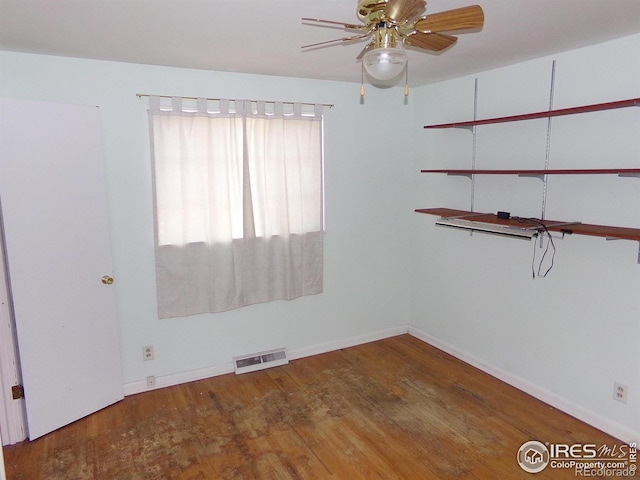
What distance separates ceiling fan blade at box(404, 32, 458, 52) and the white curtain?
1.82 meters

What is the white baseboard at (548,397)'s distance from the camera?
277 centimetres

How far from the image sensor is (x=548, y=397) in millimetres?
3193

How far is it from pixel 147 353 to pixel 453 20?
10.2 feet

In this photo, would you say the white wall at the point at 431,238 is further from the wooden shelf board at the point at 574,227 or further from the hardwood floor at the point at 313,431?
the hardwood floor at the point at 313,431

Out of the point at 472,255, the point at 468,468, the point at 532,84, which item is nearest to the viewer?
the point at 468,468

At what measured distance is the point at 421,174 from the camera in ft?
14.0

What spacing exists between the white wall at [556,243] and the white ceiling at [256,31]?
29cm

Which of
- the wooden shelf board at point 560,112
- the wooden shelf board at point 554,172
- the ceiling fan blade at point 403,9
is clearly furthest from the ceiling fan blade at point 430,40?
the wooden shelf board at point 554,172

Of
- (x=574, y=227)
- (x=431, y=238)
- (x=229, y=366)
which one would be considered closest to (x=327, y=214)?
(x=431, y=238)

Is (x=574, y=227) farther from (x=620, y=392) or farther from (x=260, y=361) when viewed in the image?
(x=260, y=361)

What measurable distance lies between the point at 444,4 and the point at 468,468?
252 centimetres

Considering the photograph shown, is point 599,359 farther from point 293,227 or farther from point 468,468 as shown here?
point 293,227

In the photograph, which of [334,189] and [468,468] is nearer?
[468,468]

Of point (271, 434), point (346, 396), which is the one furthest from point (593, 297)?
point (271, 434)
